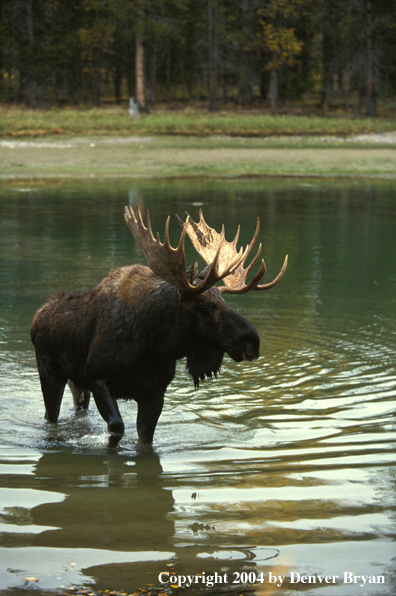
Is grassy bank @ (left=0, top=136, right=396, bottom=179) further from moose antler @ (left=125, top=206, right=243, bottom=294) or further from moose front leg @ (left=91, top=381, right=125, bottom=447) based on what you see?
moose antler @ (left=125, top=206, right=243, bottom=294)

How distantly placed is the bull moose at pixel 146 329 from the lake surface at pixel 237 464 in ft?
1.47

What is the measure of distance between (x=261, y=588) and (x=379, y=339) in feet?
18.2

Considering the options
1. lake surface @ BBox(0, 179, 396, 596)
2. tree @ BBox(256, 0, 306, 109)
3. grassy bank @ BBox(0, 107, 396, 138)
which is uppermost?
tree @ BBox(256, 0, 306, 109)

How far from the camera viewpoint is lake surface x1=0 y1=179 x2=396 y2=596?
4109 mm

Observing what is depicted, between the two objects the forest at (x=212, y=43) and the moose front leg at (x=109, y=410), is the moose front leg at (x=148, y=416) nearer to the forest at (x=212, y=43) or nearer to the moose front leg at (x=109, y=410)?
the moose front leg at (x=109, y=410)

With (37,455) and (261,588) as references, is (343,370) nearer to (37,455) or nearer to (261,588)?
(37,455)

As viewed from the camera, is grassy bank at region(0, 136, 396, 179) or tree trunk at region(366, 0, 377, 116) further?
tree trunk at region(366, 0, 377, 116)

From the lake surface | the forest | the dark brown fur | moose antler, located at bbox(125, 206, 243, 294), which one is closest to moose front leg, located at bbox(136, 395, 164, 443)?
the dark brown fur

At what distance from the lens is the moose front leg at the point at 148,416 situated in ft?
19.4

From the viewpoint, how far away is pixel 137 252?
13.8m

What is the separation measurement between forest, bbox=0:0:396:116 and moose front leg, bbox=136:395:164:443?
4313 centimetres

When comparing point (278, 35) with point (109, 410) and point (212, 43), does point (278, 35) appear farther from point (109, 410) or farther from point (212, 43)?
point (109, 410)

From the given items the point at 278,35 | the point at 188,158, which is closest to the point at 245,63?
the point at 278,35

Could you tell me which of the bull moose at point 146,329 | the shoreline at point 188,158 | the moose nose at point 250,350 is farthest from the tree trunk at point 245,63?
the moose nose at point 250,350
